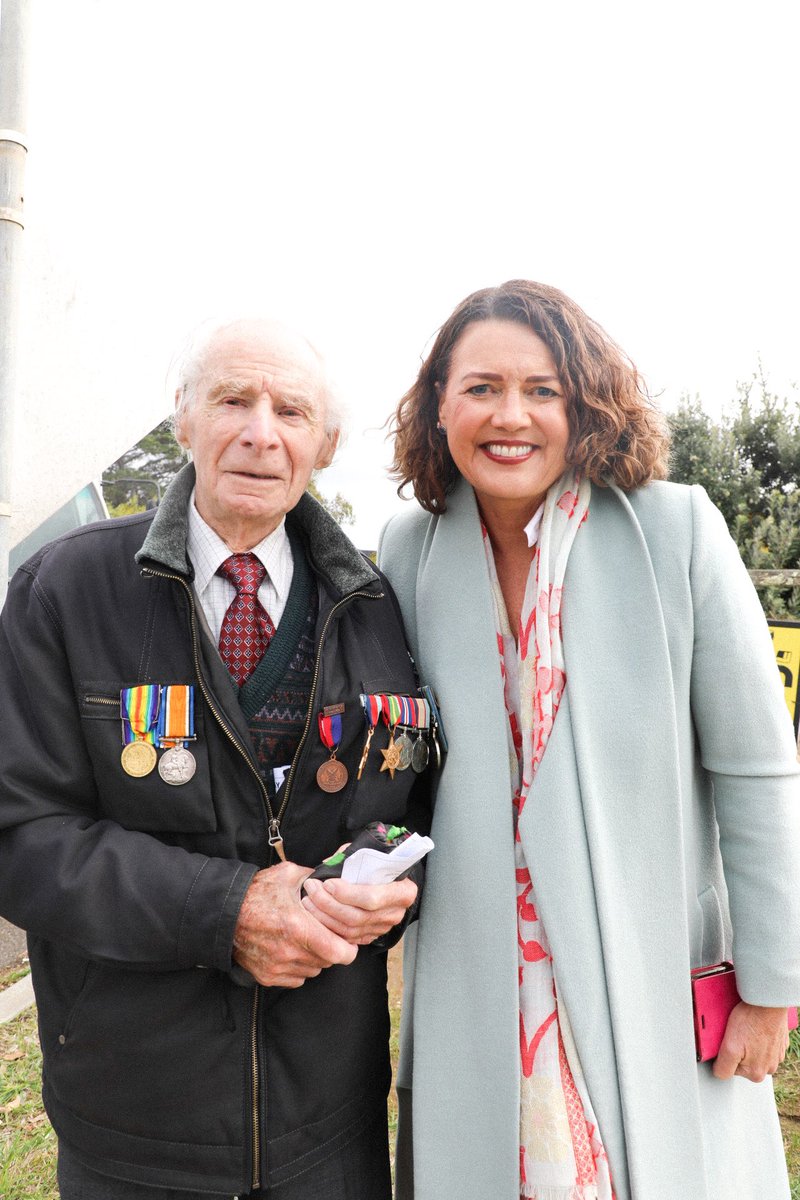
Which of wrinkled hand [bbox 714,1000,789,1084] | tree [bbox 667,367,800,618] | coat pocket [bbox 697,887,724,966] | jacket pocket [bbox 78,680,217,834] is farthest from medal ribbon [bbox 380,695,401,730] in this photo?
tree [bbox 667,367,800,618]

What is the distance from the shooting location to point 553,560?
1919mm

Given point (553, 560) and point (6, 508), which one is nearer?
point (553, 560)

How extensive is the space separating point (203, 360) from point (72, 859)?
1.05m

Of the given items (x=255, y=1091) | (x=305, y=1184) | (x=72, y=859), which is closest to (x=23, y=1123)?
(x=305, y=1184)

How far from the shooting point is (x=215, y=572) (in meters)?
1.80

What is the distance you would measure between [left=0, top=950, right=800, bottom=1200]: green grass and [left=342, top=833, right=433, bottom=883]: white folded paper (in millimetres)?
2024

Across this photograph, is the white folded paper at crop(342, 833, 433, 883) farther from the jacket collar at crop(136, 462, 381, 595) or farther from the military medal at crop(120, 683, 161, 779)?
the jacket collar at crop(136, 462, 381, 595)

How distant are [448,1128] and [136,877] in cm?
85

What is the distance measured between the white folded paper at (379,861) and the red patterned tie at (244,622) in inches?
17.4

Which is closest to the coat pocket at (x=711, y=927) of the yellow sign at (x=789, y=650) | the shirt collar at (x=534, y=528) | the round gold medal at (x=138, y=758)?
the shirt collar at (x=534, y=528)

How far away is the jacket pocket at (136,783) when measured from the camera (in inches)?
62.7

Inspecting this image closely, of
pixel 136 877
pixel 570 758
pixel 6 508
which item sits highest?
pixel 6 508

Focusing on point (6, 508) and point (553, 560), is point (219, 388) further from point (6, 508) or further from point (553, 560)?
point (6, 508)

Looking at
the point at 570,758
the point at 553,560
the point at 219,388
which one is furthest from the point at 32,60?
the point at 570,758
